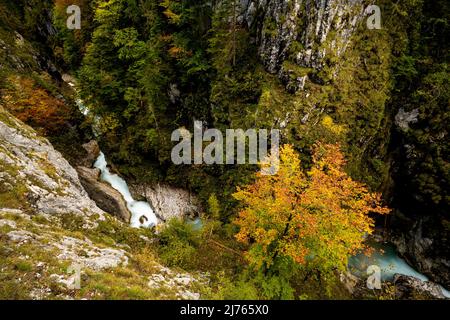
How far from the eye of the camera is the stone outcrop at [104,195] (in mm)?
20837

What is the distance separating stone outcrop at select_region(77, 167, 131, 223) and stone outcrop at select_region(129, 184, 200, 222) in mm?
1984

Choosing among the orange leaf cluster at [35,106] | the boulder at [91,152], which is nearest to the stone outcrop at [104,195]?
the boulder at [91,152]

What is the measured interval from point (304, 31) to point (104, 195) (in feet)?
62.7

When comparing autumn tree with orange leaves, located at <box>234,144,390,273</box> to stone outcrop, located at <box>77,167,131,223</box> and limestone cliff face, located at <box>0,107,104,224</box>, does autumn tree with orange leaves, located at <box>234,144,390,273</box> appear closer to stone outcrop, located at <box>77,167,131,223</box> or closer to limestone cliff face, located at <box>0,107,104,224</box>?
limestone cliff face, located at <box>0,107,104,224</box>

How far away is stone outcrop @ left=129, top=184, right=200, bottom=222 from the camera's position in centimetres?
2347

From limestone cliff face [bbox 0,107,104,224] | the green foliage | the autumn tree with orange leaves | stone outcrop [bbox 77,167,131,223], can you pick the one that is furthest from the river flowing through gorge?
the autumn tree with orange leaves

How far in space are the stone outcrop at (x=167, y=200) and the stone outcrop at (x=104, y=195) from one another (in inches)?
78.1

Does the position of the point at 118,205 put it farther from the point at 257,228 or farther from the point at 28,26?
the point at 28,26

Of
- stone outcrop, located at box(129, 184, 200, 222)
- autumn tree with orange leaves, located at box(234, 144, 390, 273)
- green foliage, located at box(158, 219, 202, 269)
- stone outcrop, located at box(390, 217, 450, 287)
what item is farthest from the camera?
stone outcrop, located at box(129, 184, 200, 222)

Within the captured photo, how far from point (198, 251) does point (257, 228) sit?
5.50 meters

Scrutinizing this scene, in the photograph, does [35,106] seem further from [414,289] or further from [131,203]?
[414,289]

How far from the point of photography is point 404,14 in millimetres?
22250

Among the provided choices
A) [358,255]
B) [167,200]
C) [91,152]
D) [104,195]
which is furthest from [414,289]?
Answer: [91,152]

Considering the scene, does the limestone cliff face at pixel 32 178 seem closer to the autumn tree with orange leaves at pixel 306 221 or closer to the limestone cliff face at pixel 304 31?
the autumn tree with orange leaves at pixel 306 221
